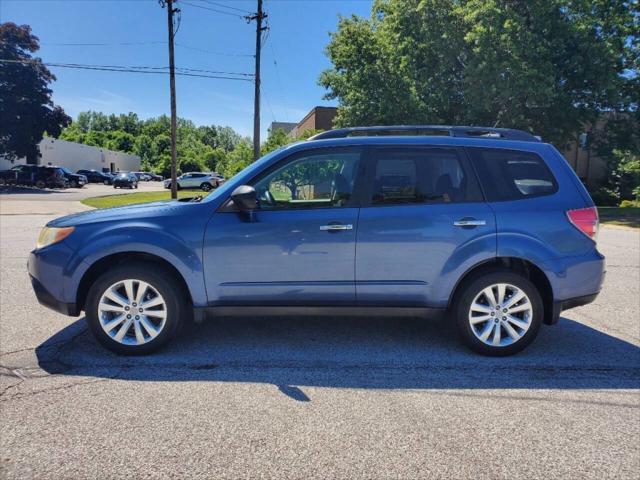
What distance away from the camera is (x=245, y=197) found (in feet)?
12.5

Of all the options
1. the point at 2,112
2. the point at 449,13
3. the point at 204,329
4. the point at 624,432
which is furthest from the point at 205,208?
the point at 2,112

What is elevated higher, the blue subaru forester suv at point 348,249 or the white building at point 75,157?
the white building at point 75,157

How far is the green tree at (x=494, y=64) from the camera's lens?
1875cm

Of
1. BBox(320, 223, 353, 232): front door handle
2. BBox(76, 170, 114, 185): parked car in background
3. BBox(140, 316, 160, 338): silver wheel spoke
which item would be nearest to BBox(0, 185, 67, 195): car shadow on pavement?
BBox(76, 170, 114, 185): parked car in background

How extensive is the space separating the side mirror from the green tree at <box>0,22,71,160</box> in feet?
138

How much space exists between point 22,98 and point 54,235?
42.6 m

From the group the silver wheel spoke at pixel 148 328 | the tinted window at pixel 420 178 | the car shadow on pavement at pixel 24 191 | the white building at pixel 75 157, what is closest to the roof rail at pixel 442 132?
the tinted window at pixel 420 178

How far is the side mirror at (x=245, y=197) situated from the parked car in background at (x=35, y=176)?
4004cm

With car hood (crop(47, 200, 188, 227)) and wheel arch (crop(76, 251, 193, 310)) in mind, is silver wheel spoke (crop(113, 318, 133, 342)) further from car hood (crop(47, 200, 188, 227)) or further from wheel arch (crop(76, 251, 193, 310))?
car hood (crop(47, 200, 188, 227))

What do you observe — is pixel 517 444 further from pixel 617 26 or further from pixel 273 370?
pixel 617 26

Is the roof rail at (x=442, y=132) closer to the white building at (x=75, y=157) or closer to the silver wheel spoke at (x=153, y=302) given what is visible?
the silver wheel spoke at (x=153, y=302)

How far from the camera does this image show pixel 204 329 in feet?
15.3

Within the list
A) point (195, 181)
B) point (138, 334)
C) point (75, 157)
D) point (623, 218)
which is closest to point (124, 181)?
point (195, 181)

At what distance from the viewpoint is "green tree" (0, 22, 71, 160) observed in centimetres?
3784
